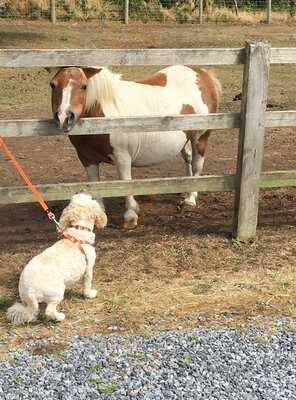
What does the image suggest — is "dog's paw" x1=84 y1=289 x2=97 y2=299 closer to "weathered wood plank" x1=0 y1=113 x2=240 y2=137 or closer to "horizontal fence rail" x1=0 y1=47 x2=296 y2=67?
"weathered wood plank" x1=0 y1=113 x2=240 y2=137

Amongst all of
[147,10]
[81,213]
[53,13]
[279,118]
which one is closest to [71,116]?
[81,213]

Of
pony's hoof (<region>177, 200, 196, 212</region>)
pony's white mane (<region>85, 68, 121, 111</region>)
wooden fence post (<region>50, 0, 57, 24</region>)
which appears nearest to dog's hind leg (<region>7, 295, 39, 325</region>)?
pony's white mane (<region>85, 68, 121, 111</region>)

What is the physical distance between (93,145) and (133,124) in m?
0.78

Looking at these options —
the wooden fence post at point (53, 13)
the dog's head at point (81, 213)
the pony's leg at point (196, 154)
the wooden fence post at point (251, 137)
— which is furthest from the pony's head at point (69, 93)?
the wooden fence post at point (53, 13)

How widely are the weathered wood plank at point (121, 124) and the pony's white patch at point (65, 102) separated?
9 cm

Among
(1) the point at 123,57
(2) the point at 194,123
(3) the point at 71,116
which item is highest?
(1) the point at 123,57

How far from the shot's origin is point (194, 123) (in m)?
5.35

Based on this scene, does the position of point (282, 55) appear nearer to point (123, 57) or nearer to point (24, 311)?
point (123, 57)

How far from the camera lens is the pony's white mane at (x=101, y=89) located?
18.2 feet

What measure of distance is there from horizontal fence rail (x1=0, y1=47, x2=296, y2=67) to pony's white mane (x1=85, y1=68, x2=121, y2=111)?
550mm

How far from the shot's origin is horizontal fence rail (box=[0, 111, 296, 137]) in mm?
4996

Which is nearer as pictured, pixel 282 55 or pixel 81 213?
pixel 81 213

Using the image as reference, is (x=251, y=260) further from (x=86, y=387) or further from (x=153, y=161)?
(x=86, y=387)

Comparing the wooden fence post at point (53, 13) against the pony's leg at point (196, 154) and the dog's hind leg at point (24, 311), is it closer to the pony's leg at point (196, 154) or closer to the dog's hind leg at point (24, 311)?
the pony's leg at point (196, 154)
